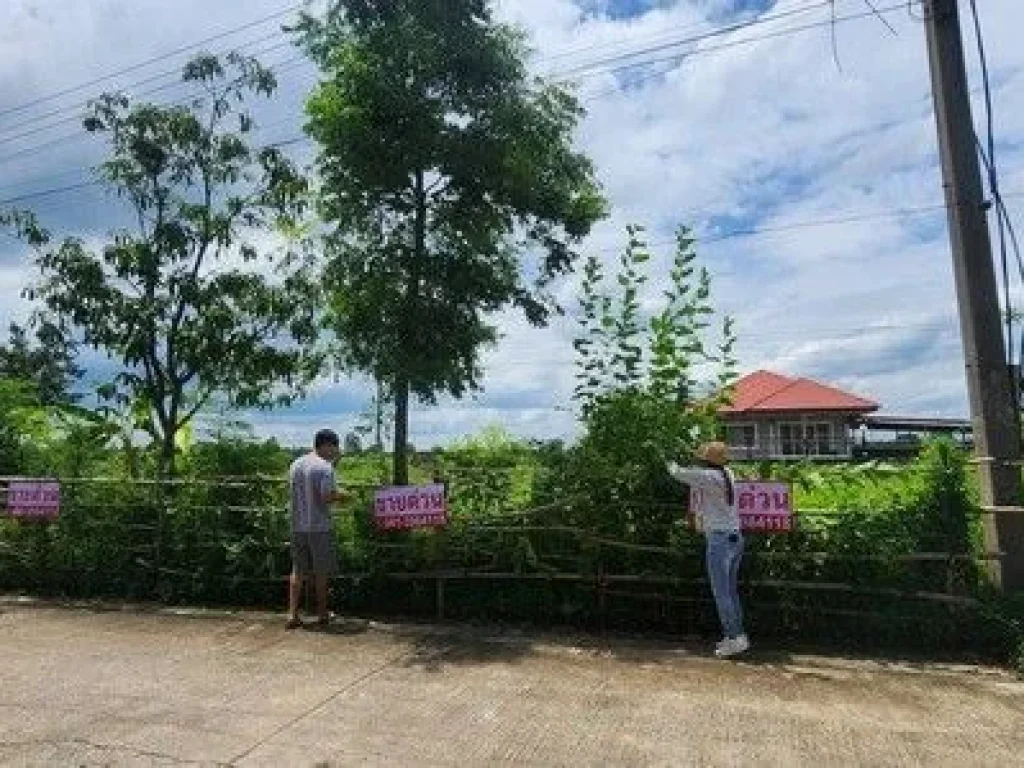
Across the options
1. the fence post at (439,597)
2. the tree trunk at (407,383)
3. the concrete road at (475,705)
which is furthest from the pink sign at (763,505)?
the tree trunk at (407,383)

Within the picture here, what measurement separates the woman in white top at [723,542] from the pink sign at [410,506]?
2.21 m

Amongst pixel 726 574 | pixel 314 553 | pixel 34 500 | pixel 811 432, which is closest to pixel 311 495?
pixel 314 553

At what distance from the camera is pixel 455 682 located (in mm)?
7039

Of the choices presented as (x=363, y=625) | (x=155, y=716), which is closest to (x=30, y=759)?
(x=155, y=716)

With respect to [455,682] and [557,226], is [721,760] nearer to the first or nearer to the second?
[455,682]

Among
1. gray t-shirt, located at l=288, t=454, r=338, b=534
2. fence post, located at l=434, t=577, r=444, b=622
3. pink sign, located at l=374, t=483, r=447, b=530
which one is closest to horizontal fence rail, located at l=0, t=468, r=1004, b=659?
fence post, located at l=434, t=577, r=444, b=622

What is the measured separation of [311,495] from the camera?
8945mm

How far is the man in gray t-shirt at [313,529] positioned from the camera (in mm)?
8906

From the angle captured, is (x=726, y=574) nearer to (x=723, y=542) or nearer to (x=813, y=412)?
(x=723, y=542)

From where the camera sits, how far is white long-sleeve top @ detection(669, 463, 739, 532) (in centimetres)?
768

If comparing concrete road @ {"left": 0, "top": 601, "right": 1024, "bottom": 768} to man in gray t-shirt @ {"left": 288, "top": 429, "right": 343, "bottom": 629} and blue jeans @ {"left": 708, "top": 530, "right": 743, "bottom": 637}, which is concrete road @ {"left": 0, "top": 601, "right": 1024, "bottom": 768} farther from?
man in gray t-shirt @ {"left": 288, "top": 429, "right": 343, "bottom": 629}

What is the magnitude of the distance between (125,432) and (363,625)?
14.9 feet

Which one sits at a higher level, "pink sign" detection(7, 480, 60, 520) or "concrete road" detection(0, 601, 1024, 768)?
"pink sign" detection(7, 480, 60, 520)

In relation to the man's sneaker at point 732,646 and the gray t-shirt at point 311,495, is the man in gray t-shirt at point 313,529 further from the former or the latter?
the man's sneaker at point 732,646
